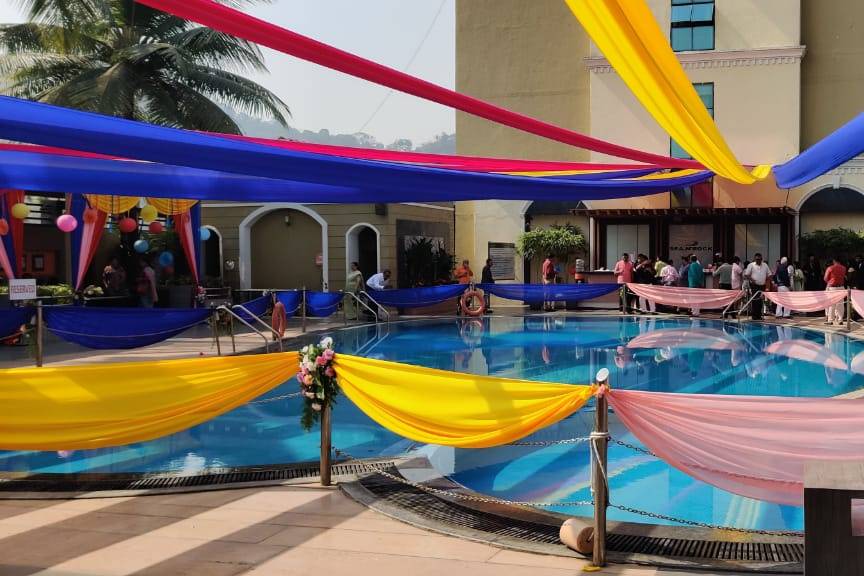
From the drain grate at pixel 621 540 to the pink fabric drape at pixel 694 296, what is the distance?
16.3 meters

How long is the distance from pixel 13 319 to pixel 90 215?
5.65 metres

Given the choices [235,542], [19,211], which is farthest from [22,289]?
[235,542]

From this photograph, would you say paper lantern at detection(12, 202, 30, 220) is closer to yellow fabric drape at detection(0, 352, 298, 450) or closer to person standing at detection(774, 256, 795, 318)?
yellow fabric drape at detection(0, 352, 298, 450)

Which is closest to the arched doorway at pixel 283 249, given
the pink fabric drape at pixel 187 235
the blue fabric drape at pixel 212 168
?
the pink fabric drape at pixel 187 235

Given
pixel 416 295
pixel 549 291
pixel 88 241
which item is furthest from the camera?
pixel 549 291

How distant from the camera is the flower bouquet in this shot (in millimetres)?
6664

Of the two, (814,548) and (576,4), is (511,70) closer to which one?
(576,4)

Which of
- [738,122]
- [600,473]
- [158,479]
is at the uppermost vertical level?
[738,122]

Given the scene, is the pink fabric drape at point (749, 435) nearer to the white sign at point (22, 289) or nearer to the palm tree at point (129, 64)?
the white sign at point (22, 289)

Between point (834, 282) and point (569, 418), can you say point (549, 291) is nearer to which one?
point (834, 282)

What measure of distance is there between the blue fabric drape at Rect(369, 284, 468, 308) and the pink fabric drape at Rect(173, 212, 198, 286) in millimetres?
4136

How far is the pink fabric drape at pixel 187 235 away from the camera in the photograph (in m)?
19.7

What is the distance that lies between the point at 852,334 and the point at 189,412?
14.8 metres

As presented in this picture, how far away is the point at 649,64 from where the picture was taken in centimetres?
708
